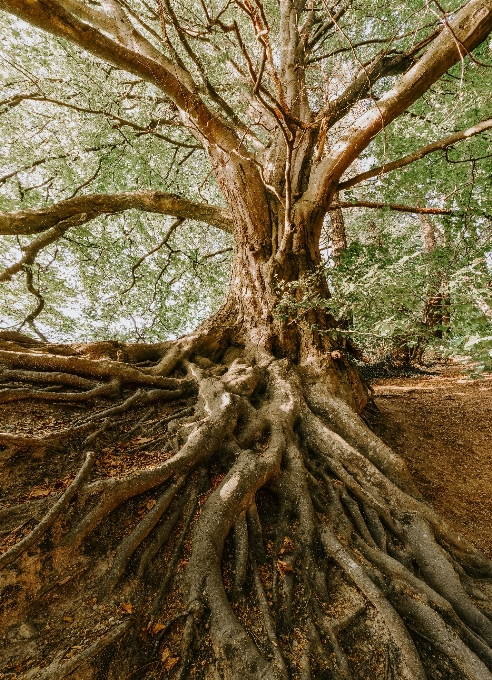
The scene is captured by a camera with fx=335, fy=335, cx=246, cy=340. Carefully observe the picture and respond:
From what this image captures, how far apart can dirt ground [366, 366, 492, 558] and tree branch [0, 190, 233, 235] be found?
414cm

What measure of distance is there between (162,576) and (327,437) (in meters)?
1.90

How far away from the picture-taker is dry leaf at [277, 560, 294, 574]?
2153mm

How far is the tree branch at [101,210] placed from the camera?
15.0 feet

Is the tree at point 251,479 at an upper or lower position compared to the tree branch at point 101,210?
lower

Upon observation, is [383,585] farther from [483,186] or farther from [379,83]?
[379,83]

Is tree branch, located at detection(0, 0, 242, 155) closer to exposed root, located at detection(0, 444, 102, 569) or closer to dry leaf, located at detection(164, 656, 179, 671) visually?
exposed root, located at detection(0, 444, 102, 569)

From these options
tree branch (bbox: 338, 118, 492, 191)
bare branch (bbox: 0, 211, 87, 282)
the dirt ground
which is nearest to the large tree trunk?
the dirt ground

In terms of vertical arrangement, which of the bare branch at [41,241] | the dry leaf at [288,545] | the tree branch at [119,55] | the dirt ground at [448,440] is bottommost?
the dirt ground at [448,440]

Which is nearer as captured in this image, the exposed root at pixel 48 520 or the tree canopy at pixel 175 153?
the exposed root at pixel 48 520

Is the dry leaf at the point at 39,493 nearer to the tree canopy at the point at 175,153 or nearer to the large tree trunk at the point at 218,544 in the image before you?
the large tree trunk at the point at 218,544

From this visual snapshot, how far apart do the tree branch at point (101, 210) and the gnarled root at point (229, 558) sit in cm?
218

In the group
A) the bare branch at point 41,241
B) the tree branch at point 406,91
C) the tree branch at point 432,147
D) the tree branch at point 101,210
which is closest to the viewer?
the tree branch at point 406,91

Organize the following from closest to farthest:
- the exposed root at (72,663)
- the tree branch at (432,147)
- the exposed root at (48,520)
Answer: the exposed root at (72,663)
the exposed root at (48,520)
the tree branch at (432,147)

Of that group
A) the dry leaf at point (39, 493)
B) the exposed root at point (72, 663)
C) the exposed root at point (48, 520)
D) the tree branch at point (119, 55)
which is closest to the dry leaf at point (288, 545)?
the exposed root at point (72, 663)
